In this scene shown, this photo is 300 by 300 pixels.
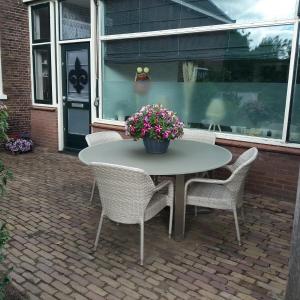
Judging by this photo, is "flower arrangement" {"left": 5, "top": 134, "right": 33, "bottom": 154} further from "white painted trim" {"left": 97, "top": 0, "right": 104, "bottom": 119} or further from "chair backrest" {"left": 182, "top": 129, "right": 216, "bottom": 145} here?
"chair backrest" {"left": 182, "top": 129, "right": 216, "bottom": 145}

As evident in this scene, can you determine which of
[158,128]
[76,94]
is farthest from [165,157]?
[76,94]

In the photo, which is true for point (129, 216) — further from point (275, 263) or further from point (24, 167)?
point (24, 167)

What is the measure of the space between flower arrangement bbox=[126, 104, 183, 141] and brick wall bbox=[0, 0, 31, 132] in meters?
4.61

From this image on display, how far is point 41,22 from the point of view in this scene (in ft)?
21.3

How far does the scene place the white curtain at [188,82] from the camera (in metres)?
4.57

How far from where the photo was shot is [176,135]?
9.60 feet

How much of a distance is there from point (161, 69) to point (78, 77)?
1.92m

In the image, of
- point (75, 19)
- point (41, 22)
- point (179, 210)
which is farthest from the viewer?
point (41, 22)

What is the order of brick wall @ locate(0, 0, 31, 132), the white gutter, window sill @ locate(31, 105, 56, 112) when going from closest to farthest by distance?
the white gutter → brick wall @ locate(0, 0, 31, 132) → window sill @ locate(31, 105, 56, 112)

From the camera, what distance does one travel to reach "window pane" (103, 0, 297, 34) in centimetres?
381

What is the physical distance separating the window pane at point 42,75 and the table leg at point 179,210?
461 centimetres

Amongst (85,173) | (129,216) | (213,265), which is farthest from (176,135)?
(85,173)

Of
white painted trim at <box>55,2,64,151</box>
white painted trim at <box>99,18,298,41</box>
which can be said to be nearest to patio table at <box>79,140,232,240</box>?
white painted trim at <box>99,18,298,41</box>

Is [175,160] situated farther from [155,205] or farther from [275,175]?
[275,175]
